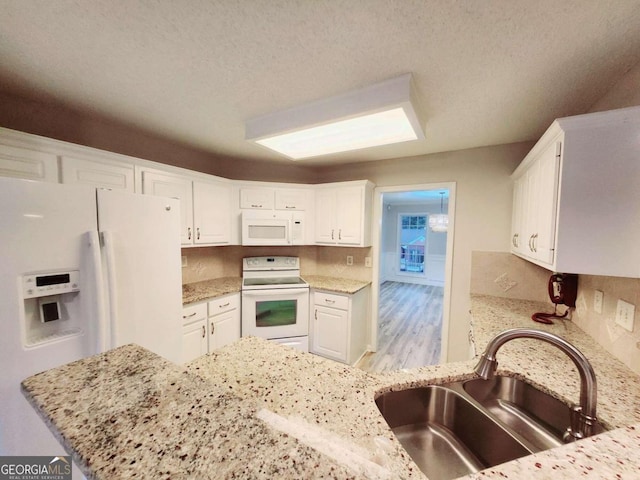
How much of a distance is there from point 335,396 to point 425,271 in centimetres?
701

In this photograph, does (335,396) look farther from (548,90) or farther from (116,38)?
(548,90)

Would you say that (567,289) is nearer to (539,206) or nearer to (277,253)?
(539,206)

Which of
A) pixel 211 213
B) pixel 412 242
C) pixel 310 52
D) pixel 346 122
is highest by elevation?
pixel 310 52

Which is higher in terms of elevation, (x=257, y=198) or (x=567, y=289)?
(x=257, y=198)

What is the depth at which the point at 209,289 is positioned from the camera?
2465 millimetres

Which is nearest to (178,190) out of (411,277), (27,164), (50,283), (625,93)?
(27,164)

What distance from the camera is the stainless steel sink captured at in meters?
0.86

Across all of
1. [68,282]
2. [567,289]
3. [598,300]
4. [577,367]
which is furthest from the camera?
[567,289]

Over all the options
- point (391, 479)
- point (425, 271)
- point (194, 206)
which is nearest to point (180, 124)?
point (194, 206)

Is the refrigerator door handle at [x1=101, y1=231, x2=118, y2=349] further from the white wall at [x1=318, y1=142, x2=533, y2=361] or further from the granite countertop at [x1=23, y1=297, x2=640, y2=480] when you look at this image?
the white wall at [x1=318, y1=142, x2=533, y2=361]

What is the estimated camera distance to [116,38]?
1.08 meters

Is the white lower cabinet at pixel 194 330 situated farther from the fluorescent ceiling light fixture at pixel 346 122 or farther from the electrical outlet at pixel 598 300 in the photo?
the electrical outlet at pixel 598 300

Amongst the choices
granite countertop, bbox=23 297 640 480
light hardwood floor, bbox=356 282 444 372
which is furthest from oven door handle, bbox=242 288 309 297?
granite countertop, bbox=23 297 640 480

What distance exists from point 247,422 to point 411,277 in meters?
7.31
